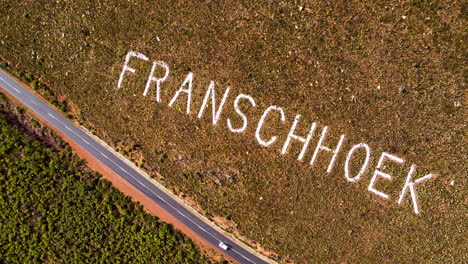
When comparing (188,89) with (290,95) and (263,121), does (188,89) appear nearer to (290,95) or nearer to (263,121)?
(263,121)

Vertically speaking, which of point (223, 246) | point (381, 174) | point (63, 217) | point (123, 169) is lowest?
point (63, 217)

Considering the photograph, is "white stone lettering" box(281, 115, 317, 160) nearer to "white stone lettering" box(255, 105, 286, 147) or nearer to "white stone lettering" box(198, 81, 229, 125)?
"white stone lettering" box(255, 105, 286, 147)

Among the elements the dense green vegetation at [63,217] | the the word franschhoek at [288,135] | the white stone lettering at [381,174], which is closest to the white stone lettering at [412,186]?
the the word franschhoek at [288,135]

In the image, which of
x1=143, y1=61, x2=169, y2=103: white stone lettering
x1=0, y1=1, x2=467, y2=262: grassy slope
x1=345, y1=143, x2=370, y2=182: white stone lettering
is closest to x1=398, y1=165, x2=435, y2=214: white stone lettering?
x1=0, y1=1, x2=467, y2=262: grassy slope

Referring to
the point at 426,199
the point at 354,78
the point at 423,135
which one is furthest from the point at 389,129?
the point at 426,199

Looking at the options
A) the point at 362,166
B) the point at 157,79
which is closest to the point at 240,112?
the point at 157,79

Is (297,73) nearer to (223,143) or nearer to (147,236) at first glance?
(223,143)
